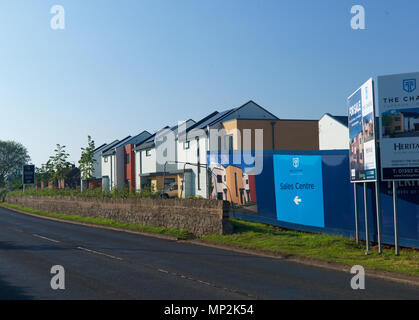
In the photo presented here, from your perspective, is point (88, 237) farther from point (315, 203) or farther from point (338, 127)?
point (338, 127)

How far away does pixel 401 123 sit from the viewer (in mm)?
13305

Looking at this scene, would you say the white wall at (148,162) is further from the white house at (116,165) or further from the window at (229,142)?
the window at (229,142)

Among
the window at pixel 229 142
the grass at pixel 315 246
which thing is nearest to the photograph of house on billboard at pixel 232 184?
the grass at pixel 315 246

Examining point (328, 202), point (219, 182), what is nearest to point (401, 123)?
point (328, 202)

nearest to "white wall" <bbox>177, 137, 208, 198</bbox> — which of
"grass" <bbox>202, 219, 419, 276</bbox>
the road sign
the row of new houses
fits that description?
the row of new houses

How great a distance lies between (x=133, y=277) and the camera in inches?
441

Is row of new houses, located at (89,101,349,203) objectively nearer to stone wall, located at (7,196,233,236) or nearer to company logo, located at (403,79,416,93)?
stone wall, located at (7,196,233,236)

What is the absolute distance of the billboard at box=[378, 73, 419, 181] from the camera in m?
13.2

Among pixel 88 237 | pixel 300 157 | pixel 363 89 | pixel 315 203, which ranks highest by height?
pixel 363 89

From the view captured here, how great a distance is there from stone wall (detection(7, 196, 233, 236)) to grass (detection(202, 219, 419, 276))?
0.86 m

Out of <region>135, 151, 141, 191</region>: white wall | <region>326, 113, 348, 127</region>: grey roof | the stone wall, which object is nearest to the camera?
the stone wall

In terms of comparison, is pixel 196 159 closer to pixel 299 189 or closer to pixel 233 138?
pixel 233 138
